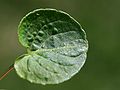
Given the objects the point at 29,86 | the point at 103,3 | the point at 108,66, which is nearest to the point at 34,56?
the point at 29,86

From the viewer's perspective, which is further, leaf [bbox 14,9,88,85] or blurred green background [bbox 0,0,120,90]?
blurred green background [bbox 0,0,120,90]

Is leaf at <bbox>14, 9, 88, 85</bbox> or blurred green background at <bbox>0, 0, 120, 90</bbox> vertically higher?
leaf at <bbox>14, 9, 88, 85</bbox>

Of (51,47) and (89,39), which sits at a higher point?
(51,47)

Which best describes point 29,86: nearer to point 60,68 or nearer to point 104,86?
point 104,86

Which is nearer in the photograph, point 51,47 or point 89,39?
point 51,47
